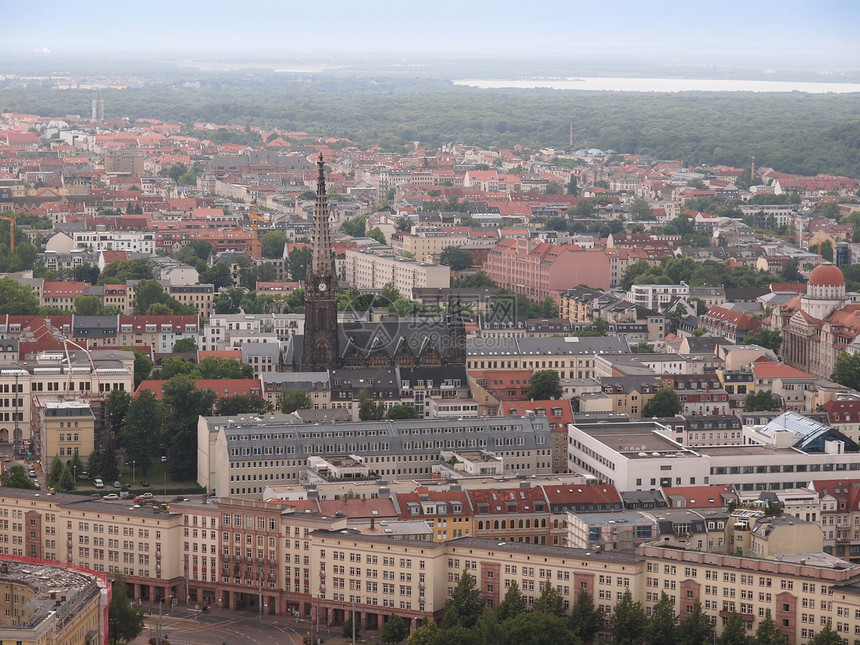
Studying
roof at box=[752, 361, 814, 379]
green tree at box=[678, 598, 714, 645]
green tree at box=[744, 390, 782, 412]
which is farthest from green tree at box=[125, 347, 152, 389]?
green tree at box=[678, 598, 714, 645]

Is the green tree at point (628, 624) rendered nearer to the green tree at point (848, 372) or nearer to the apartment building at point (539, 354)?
the apartment building at point (539, 354)

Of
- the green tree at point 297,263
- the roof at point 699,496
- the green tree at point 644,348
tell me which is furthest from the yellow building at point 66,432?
the green tree at point 297,263

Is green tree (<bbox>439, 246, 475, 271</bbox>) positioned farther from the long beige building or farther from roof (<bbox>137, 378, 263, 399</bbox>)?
the long beige building

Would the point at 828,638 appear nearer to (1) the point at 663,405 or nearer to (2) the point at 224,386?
(1) the point at 663,405

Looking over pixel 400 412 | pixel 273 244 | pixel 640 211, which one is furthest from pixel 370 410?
pixel 640 211

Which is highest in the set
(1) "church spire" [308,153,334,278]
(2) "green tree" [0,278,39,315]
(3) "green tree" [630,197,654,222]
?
(1) "church spire" [308,153,334,278]

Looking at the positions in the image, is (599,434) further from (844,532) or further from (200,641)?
(200,641)
